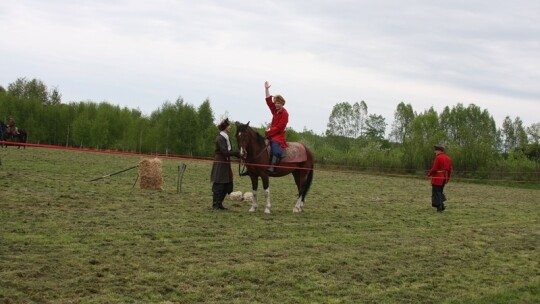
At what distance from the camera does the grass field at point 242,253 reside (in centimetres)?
617

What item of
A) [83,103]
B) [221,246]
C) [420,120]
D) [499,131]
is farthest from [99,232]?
[499,131]

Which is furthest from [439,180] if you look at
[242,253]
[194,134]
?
[194,134]

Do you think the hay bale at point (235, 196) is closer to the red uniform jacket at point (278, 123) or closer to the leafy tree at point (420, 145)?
the red uniform jacket at point (278, 123)

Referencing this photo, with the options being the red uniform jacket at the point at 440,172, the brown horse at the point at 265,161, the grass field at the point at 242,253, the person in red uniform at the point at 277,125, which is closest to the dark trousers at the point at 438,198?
the red uniform jacket at the point at 440,172

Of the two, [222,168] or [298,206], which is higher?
[222,168]

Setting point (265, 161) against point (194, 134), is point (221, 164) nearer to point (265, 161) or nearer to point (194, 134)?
point (265, 161)

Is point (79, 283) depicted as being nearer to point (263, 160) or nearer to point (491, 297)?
point (491, 297)

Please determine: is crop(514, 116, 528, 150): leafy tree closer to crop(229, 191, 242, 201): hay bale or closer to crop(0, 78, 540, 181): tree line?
crop(0, 78, 540, 181): tree line

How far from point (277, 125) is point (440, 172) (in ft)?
18.0

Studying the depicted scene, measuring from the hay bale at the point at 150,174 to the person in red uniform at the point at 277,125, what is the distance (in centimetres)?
484

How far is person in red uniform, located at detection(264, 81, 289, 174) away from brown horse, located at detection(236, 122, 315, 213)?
0.54 ft

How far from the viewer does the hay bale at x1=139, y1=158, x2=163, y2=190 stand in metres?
16.6

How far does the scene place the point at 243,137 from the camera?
40.6 ft

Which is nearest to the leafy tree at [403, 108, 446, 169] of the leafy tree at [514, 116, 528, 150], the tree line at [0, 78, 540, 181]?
the tree line at [0, 78, 540, 181]
